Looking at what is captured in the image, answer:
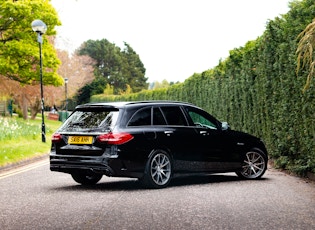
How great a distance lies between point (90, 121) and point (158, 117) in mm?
1386

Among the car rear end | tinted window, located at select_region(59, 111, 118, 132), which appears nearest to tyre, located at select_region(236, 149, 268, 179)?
the car rear end

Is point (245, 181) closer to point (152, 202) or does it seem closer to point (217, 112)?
point (152, 202)

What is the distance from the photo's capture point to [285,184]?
11.5 m

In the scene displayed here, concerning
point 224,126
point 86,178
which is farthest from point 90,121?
point 224,126

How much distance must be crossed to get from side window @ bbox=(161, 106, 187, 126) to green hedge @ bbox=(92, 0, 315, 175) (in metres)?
2.62

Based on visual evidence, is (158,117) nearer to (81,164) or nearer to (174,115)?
(174,115)

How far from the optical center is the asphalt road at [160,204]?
728cm

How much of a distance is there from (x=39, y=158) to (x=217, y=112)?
9.60m

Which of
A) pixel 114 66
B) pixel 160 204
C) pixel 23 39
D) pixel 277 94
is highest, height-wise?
pixel 114 66

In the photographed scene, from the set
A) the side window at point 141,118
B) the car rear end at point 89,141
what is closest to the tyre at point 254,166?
the side window at point 141,118

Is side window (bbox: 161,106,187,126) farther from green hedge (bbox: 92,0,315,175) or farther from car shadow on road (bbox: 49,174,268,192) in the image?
green hedge (bbox: 92,0,315,175)

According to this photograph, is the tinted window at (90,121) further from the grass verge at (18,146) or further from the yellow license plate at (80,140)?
the grass verge at (18,146)

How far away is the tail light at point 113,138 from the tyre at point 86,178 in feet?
5.17

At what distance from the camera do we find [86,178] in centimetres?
1180
